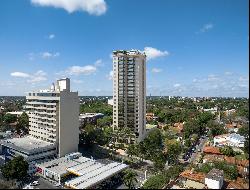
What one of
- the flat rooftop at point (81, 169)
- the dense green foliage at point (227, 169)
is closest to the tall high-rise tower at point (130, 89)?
the flat rooftop at point (81, 169)

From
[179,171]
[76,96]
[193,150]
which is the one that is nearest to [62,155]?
[76,96]

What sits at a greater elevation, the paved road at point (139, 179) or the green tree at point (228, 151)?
the green tree at point (228, 151)

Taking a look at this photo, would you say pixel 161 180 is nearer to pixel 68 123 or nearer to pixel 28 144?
pixel 68 123

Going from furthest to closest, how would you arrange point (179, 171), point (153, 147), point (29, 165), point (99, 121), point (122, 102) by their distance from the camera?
point (99, 121), point (122, 102), point (153, 147), point (29, 165), point (179, 171)

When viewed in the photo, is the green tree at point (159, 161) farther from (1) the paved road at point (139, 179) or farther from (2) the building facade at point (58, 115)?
(2) the building facade at point (58, 115)

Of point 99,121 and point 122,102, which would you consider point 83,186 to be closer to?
point 122,102

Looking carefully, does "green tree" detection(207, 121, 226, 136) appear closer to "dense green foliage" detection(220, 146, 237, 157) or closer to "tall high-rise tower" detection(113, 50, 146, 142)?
"dense green foliage" detection(220, 146, 237, 157)
